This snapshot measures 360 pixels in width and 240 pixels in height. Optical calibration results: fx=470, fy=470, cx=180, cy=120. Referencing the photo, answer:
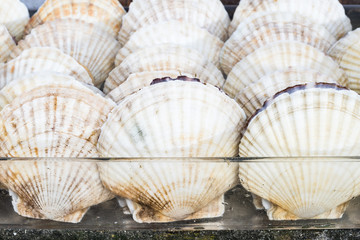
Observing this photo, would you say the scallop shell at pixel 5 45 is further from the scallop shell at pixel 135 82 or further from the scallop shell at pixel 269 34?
the scallop shell at pixel 269 34

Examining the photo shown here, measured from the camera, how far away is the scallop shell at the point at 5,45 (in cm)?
117

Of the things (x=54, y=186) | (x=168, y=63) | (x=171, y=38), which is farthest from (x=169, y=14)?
(x=54, y=186)

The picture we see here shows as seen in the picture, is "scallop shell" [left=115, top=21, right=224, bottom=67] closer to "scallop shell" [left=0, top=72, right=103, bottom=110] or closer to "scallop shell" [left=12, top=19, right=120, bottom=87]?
"scallop shell" [left=12, top=19, right=120, bottom=87]

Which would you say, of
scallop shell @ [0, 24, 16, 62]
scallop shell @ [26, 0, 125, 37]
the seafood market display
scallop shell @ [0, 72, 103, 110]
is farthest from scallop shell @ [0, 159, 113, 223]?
scallop shell @ [26, 0, 125, 37]

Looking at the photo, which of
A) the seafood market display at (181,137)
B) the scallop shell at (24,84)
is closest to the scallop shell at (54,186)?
the seafood market display at (181,137)

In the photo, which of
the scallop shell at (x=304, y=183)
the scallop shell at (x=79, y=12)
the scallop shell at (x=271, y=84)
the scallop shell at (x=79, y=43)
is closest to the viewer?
the scallop shell at (x=304, y=183)

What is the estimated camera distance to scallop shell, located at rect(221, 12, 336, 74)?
3.64 feet

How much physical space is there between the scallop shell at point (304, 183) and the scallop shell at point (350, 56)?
0.30m

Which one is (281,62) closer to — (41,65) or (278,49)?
(278,49)

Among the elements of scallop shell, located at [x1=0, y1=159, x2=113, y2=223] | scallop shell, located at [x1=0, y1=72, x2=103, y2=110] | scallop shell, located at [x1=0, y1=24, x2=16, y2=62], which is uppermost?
scallop shell, located at [x1=0, y1=72, x2=103, y2=110]

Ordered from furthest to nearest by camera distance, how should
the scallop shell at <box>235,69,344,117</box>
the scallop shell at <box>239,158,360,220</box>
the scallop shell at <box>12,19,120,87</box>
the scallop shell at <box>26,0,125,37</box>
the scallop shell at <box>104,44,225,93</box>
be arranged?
the scallop shell at <box>26,0,125,37</box>
the scallop shell at <box>12,19,120,87</box>
the scallop shell at <box>104,44,225,93</box>
the scallop shell at <box>235,69,344,117</box>
the scallop shell at <box>239,158,360,220</box>

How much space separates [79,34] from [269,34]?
47cm

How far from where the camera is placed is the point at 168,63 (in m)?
1.04

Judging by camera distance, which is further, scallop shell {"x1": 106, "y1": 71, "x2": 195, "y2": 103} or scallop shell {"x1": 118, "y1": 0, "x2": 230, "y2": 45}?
scallop shell {"x1": 118, "y1": 0, "x2": 230, "y2": 45}
